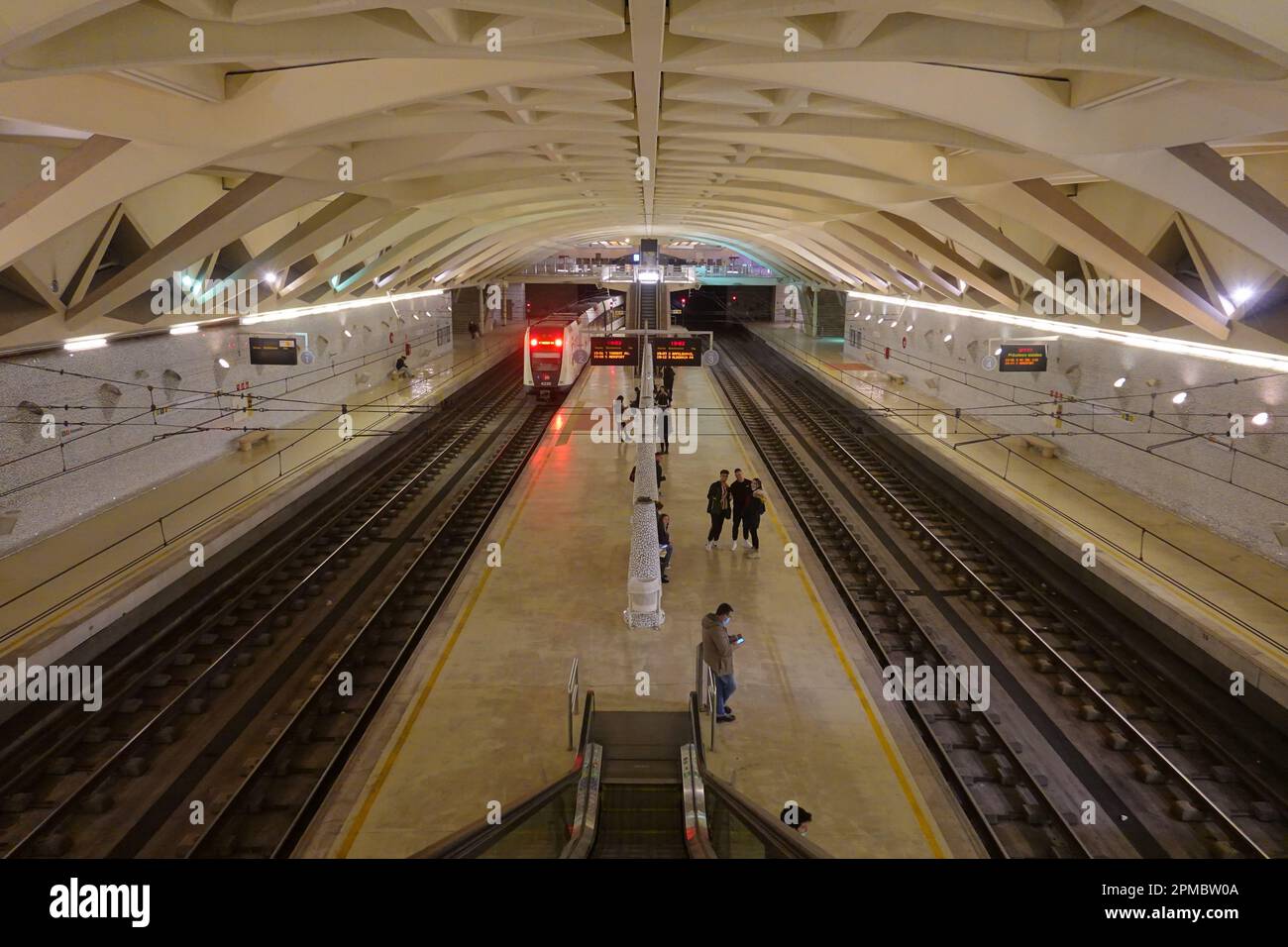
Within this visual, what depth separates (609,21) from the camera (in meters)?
5.30

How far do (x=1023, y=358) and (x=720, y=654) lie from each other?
10.9 metres

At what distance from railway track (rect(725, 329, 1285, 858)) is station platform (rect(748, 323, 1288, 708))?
607 mm

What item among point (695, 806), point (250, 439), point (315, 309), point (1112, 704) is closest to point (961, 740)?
point (1112, 704)

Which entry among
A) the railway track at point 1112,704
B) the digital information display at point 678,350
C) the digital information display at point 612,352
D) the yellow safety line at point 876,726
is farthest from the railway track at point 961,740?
the digital information display at point 612,352

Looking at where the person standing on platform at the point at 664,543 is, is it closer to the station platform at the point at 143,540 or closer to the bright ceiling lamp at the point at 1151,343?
the station platform at the point at 143,540

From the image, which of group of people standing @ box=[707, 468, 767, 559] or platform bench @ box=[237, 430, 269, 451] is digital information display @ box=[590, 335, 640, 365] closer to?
group of people standing @ box=[707, 468, 767, 559]

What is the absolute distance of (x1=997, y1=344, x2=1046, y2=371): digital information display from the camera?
15312 millimetres

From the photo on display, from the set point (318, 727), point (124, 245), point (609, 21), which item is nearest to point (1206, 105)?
point (609, 21)

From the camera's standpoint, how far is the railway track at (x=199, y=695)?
7.09m

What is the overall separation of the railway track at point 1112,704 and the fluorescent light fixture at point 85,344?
12.6m

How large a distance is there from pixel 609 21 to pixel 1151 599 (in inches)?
384

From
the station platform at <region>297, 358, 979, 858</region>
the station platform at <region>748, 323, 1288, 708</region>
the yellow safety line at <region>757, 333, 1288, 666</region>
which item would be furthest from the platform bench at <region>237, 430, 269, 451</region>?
the yellow safety line at <region>757, 333, 1288, 666</region>

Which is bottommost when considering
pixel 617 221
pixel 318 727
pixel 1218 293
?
pixel 318 727

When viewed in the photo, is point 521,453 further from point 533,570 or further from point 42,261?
point 42,261
